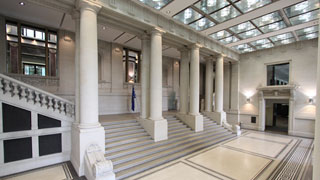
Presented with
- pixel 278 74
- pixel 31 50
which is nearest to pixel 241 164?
pixel 278 74

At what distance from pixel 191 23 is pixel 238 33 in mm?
3172

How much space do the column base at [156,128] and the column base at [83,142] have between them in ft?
7.03

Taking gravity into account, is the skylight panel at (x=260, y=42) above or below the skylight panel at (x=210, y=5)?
below

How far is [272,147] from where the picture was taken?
696 cm

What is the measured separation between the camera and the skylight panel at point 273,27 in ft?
22.9

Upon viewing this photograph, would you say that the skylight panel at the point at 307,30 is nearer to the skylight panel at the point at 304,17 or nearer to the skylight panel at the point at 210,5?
the skylight panel at the point at 304,17

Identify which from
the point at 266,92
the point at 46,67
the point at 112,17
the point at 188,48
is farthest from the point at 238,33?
the point at 46,67

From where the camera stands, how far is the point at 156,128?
5965mm

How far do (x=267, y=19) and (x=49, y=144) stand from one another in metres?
10.2

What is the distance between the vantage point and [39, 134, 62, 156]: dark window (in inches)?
182

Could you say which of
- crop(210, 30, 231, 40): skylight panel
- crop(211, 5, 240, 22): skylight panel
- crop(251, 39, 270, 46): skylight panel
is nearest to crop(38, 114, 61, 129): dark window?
crop(211, 5, 240, 22): skylight panel

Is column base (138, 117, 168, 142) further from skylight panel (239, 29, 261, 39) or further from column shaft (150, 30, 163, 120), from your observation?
skylight panel (239, 29, 261, 39)

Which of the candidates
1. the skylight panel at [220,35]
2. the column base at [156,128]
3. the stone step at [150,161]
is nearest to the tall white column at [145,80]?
the column base at [156,128]

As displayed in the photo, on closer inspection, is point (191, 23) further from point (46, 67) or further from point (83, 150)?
point (46, 67)
